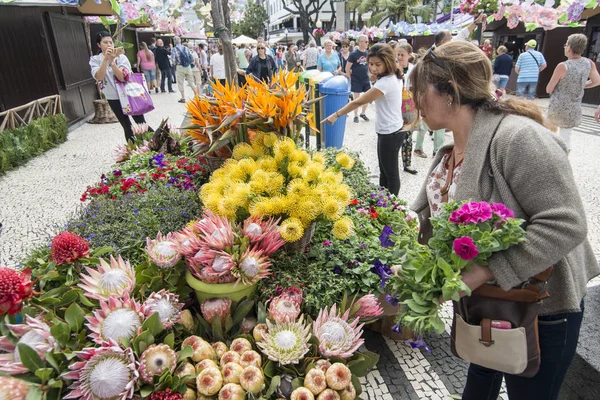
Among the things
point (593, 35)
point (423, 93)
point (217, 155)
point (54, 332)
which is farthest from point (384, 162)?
point (593, 35)

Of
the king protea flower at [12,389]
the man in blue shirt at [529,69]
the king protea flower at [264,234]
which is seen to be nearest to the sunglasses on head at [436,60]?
the king protea flower at [264,234]

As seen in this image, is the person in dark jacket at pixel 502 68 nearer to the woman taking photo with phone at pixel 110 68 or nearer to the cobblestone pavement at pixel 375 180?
the cobblestone pavement at pixel 375 180

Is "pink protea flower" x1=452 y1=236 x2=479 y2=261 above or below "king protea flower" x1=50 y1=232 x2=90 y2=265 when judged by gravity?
above

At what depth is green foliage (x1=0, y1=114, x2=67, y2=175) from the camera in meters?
6.09

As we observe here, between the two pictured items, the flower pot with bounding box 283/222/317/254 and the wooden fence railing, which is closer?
the flower pot with bounding box 283/222/317/254

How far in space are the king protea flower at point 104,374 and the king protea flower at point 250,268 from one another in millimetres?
493

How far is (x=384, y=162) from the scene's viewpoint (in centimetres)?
402

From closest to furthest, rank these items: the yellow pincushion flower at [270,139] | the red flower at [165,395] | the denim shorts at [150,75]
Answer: the red flower at [165,395]
the yellow pincushion flower at [270,139]
the denim shorts at [150,75]

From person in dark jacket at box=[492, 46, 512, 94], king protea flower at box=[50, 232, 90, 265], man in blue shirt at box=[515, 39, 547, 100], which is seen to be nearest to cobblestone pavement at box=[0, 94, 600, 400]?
king protea flower at box=[50, 232, 90, 265]

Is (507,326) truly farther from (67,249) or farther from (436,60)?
(67,249)

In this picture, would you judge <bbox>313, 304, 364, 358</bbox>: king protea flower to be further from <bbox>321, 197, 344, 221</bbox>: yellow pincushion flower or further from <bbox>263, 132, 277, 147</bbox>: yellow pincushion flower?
<bbox>263, 132, 277, 147</bbox>: yellow pincushion flower

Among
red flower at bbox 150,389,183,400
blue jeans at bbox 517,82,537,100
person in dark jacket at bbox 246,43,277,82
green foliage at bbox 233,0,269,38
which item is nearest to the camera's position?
red flower at bbox 150,389,183,400

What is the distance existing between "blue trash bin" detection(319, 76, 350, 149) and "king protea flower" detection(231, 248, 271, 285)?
460cm

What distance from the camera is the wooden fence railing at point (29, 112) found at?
6.74 metres
